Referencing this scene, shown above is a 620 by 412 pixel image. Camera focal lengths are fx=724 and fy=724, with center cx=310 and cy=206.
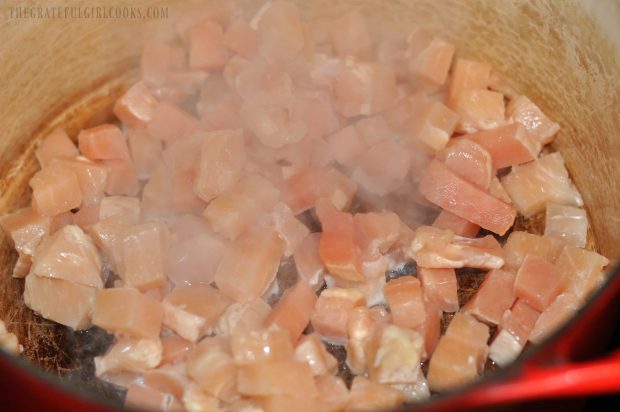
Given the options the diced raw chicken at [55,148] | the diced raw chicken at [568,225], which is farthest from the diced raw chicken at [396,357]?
the diced raw chicken at [55,148]

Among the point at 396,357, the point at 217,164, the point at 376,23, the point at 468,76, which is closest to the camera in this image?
the point at 396,357

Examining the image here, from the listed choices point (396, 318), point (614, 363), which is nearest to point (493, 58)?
point (396, 318)

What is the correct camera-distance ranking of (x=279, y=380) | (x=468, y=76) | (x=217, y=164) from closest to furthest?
(x=279, y=380) < (x=217, y=164) < (x=468, y=76)

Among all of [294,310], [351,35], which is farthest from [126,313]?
[351,35]

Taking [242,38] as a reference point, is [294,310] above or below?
below

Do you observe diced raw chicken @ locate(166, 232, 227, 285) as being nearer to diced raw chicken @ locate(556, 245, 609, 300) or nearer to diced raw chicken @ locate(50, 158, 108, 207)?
diced raw chicken @ locate(50, 158, 108, 207)

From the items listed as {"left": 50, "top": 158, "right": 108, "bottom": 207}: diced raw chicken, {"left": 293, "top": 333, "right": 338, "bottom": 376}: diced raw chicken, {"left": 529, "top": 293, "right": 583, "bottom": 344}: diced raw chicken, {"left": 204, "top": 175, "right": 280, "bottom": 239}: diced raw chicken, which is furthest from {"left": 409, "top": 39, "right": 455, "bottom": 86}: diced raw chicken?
{"left": 50, "top": 158, "right": 108, "bottom": 207}: diced raw chicken

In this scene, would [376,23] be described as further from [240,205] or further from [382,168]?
[240,205]

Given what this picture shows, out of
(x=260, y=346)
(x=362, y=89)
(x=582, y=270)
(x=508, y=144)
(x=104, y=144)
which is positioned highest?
(x=362, y=89)
